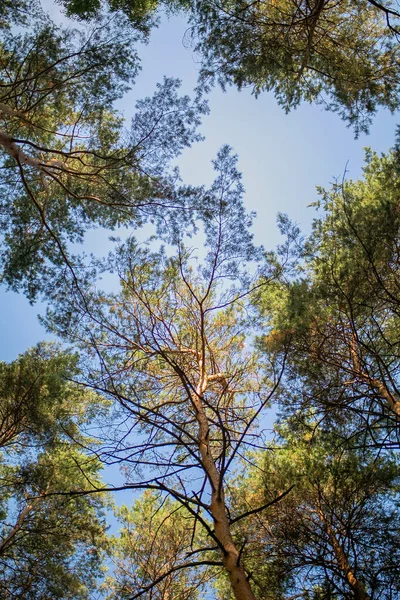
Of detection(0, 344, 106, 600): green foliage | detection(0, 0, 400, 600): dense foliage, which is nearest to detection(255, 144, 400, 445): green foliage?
detection(0, 0, 400, 600): dense foliage

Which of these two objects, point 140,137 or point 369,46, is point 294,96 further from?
point 140,137

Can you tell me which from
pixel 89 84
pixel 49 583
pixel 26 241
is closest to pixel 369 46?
A: pixel 89 84

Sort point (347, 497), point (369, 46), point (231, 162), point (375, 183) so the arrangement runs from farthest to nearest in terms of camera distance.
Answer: point (375, 183), point (369, 46), point (231, 162), point (347, 497)

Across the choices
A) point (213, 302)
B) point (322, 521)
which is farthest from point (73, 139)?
point (322, 521)

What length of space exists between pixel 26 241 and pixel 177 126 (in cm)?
373

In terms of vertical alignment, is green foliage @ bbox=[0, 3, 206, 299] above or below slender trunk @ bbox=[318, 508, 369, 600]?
above

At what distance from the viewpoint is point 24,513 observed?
25.6 ft

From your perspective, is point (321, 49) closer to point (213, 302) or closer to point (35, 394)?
point (213, 302)

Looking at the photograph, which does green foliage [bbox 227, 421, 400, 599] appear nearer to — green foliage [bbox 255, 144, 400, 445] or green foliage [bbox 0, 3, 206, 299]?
green foliage [bbox 255, 144, 400, 445]

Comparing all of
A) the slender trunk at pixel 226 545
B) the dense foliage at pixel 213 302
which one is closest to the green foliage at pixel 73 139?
the dense foliage at pixel 213 302

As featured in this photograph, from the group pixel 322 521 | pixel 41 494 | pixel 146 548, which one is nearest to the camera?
pixel 322 521

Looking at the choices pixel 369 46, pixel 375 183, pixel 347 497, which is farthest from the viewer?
pixel 375 183

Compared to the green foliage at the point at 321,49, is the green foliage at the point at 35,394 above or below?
below

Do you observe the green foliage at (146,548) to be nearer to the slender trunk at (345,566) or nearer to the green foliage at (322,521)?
the green foliage at (322,521)
